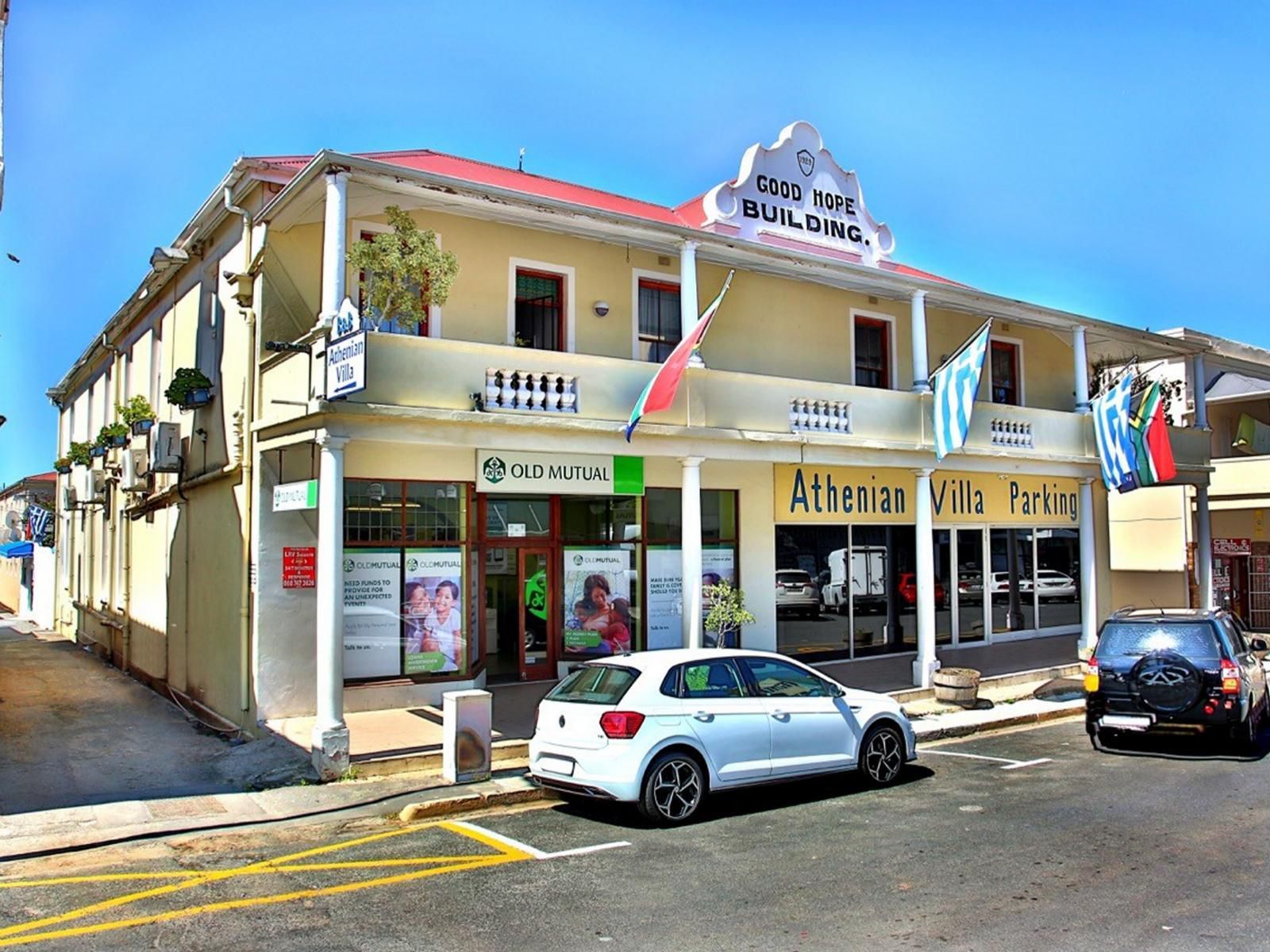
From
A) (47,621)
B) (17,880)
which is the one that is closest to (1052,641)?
(17,880)

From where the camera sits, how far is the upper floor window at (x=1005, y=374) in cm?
2172

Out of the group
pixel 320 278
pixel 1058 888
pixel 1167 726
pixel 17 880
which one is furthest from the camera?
pixel 320 278

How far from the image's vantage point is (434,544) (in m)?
14.5

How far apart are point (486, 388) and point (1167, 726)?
8.94 metres

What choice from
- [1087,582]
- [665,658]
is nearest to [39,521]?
[665,658]

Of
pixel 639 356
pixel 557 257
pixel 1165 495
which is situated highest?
pixel 557 257

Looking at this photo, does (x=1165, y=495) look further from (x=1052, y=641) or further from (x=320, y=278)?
(x=320, y=278)

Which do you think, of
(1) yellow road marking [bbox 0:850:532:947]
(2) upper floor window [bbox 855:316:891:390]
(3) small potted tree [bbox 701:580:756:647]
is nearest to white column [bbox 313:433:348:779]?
(1) yellow road marking [bbox 0:850:532:947]

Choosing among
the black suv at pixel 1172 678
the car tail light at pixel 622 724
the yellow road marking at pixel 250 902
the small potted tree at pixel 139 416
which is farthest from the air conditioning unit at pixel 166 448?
the black suv at pixel 1172 678

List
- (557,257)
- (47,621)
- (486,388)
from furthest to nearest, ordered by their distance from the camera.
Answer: (47,621)
(557,257)
(486,388)

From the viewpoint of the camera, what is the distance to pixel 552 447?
1337 cm

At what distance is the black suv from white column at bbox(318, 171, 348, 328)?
9.78 m

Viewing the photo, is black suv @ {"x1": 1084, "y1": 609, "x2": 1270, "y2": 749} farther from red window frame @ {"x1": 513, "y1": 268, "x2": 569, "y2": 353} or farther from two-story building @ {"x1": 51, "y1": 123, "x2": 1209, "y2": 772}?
red window frame @ {"x1": 513, "y1": 268, "x2": 569, "y2": 353}

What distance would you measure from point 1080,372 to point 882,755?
12.1 meters
